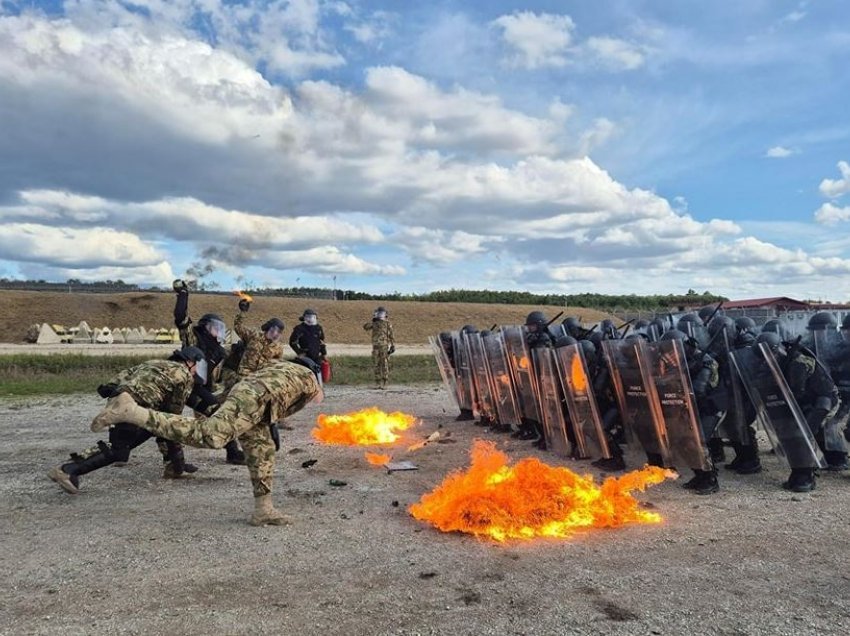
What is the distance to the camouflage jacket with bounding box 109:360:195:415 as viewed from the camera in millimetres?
7141

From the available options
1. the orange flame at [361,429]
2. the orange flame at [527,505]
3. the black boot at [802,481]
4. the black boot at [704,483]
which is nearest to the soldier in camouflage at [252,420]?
the orange flame at [527,505]

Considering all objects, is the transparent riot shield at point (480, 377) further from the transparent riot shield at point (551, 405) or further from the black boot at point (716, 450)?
the black boot at point (716, 450)

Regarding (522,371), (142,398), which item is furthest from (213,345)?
(522,371)

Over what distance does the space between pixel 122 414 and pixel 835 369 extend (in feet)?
27.0

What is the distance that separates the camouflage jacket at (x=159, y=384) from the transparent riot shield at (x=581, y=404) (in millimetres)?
4681

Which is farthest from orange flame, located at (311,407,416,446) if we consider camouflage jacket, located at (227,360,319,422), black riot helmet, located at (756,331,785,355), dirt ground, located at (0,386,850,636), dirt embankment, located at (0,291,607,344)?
dirt embankment, located at (0,291,607,344)

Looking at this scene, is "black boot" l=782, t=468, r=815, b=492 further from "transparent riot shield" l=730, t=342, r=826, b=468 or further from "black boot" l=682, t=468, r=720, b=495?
"black boot" l=682, t=468, r=720, b=495

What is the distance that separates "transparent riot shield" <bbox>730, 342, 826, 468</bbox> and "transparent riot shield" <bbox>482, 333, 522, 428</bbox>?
3979 mm

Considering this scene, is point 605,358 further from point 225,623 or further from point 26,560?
point 26,560

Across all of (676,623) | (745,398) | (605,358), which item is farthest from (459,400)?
(676,623)

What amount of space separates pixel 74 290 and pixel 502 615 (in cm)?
5183

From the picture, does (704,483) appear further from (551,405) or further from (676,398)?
(551,405)

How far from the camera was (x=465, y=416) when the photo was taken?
13016 mm

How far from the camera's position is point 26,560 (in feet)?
17.5
